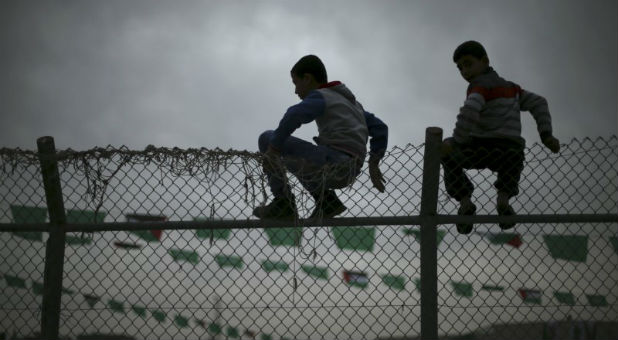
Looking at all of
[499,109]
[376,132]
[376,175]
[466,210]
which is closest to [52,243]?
[376,175]

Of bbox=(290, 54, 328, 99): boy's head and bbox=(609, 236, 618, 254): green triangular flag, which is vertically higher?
bbox=(290, 54, 328, 99): boy's head

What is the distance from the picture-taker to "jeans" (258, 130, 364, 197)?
2508 millimetres

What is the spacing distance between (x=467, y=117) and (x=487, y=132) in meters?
0.24

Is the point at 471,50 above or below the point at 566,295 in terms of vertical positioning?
above

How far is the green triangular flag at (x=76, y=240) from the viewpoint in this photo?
8.29 ft

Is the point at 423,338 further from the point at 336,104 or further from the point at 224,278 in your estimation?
the point at 336,104

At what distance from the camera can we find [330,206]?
8.59 feet

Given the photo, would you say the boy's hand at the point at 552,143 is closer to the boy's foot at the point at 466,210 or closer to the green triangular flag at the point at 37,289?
the boy's foot at the point at 466,210

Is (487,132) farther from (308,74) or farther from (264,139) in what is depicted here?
(264,139)

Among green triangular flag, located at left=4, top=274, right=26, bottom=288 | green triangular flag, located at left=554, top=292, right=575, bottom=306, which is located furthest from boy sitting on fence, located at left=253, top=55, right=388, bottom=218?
green triangular flag, located at left=4, top=274, right=26, bottom=288

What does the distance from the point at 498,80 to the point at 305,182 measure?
1.40 m

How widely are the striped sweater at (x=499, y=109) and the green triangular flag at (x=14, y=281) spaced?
2570 millimetres

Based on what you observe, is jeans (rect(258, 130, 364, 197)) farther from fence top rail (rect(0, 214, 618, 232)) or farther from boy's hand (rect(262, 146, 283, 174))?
fence top rail (rect(0, 214, 618, 232))

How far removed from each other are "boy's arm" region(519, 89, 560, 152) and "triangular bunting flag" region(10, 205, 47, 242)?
2.87m
